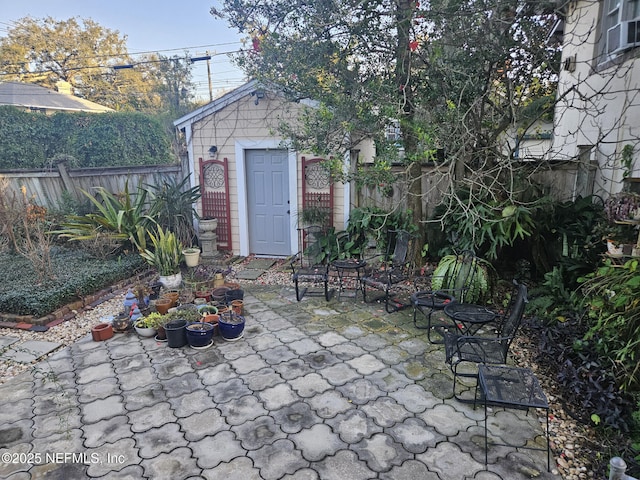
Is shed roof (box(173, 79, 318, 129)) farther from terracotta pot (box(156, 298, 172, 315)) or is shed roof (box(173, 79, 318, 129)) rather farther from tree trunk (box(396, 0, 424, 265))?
terracotta pot (box(156, 298, 172, 315))

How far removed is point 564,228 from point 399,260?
2010mm

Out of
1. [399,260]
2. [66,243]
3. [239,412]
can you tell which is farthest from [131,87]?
[239,412]

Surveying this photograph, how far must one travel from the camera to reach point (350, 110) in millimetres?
4562

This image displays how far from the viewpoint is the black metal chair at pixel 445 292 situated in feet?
12.7

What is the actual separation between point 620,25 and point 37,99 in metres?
16.3

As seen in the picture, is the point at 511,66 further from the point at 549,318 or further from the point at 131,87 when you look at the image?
the point at 131,87

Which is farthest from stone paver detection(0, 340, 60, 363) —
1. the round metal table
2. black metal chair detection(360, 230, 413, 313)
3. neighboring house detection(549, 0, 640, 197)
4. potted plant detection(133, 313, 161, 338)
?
neighboring house detection(549, 0, 640, 197)

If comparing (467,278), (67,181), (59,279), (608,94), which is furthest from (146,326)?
(608,94)

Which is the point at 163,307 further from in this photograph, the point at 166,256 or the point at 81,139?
the point at 81,139

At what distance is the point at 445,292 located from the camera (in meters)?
4.29

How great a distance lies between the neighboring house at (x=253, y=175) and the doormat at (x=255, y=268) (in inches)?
11.9

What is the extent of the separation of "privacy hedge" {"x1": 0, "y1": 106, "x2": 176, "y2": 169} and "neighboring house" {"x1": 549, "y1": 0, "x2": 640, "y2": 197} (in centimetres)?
1159

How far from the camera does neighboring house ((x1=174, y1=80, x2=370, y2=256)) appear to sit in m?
6.38

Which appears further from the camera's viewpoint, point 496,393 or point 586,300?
point 586,300
